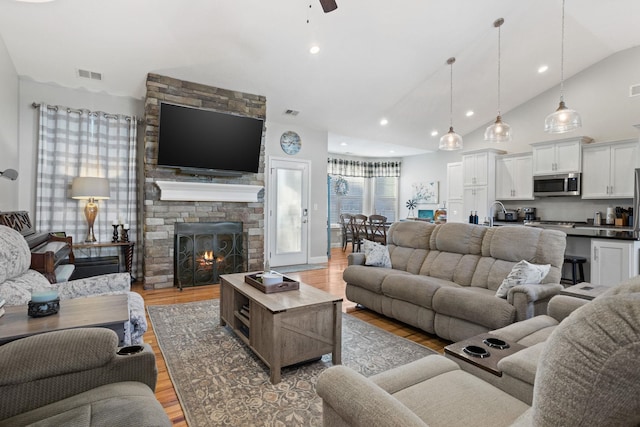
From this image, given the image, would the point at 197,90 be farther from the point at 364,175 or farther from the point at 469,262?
the point at 364,175

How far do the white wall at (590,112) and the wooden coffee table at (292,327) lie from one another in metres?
5.74

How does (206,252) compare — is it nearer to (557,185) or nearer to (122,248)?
(122,248)

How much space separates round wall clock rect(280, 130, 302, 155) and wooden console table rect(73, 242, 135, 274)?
3.07 metres

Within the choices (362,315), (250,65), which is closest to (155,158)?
(250,65)

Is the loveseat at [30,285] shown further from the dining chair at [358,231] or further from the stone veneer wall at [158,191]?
the dining chair at [358,231]

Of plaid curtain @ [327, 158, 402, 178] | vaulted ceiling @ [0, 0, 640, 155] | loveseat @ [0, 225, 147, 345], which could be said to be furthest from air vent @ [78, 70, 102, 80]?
plaid curtain @ [327, 158, 402, 178]

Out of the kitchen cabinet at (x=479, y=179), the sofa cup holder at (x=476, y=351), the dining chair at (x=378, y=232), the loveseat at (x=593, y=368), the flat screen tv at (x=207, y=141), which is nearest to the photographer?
the loveseat at (x=593, y=368)

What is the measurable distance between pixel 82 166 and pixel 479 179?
22.7ft

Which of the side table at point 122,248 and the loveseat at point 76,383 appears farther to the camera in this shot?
the side table at point 122,248

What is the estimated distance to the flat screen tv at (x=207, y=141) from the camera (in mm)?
4434

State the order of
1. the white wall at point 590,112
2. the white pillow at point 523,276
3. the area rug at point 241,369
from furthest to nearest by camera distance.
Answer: the white wall at point 590,112, the white pillow at point 523,276, the area rug at point 241,369

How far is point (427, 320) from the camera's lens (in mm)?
2939

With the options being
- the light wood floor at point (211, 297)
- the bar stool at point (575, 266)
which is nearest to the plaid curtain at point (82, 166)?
the light wood floor at point (211, 297)

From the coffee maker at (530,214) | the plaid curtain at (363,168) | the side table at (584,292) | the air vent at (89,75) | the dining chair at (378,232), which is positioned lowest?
the side table at (584,292)
